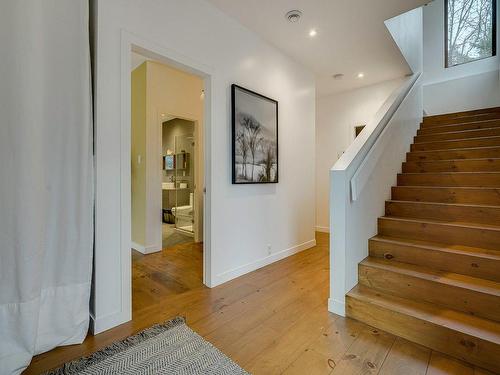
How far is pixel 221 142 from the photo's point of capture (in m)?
2.54

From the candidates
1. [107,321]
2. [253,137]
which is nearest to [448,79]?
[253,137]

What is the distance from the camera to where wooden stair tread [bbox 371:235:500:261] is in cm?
183

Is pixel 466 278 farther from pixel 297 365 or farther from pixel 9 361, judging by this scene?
pixel 9 361

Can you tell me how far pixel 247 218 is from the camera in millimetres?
2842

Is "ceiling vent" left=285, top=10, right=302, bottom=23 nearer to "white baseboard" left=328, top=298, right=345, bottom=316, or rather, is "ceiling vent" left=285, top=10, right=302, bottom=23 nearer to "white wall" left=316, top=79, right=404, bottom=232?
"white wall" left=316, top=79, right=404, bottom=232

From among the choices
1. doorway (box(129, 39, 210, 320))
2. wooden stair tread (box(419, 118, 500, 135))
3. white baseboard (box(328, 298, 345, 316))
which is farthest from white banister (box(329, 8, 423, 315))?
doorway (box(129, 39, 210, 320))

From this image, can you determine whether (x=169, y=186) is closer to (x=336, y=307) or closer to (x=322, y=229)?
(x=322, y=229)

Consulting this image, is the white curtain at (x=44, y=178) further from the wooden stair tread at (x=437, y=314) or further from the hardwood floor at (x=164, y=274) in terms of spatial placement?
the wooden stair tread at (x=437, y=314)

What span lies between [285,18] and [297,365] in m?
3.03

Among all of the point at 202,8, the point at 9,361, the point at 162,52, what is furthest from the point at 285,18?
the point at 9,361

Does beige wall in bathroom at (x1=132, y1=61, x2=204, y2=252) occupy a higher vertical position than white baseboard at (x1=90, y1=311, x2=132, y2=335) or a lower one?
higher

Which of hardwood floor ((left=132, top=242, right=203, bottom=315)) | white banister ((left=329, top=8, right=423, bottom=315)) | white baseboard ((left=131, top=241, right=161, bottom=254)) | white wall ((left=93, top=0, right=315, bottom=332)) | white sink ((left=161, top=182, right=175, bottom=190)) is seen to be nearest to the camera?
white wall ((left=93, top=0, right=315, bottom=332))

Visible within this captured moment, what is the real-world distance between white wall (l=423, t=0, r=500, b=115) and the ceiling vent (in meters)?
3.96

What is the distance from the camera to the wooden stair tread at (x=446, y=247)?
183 cm
